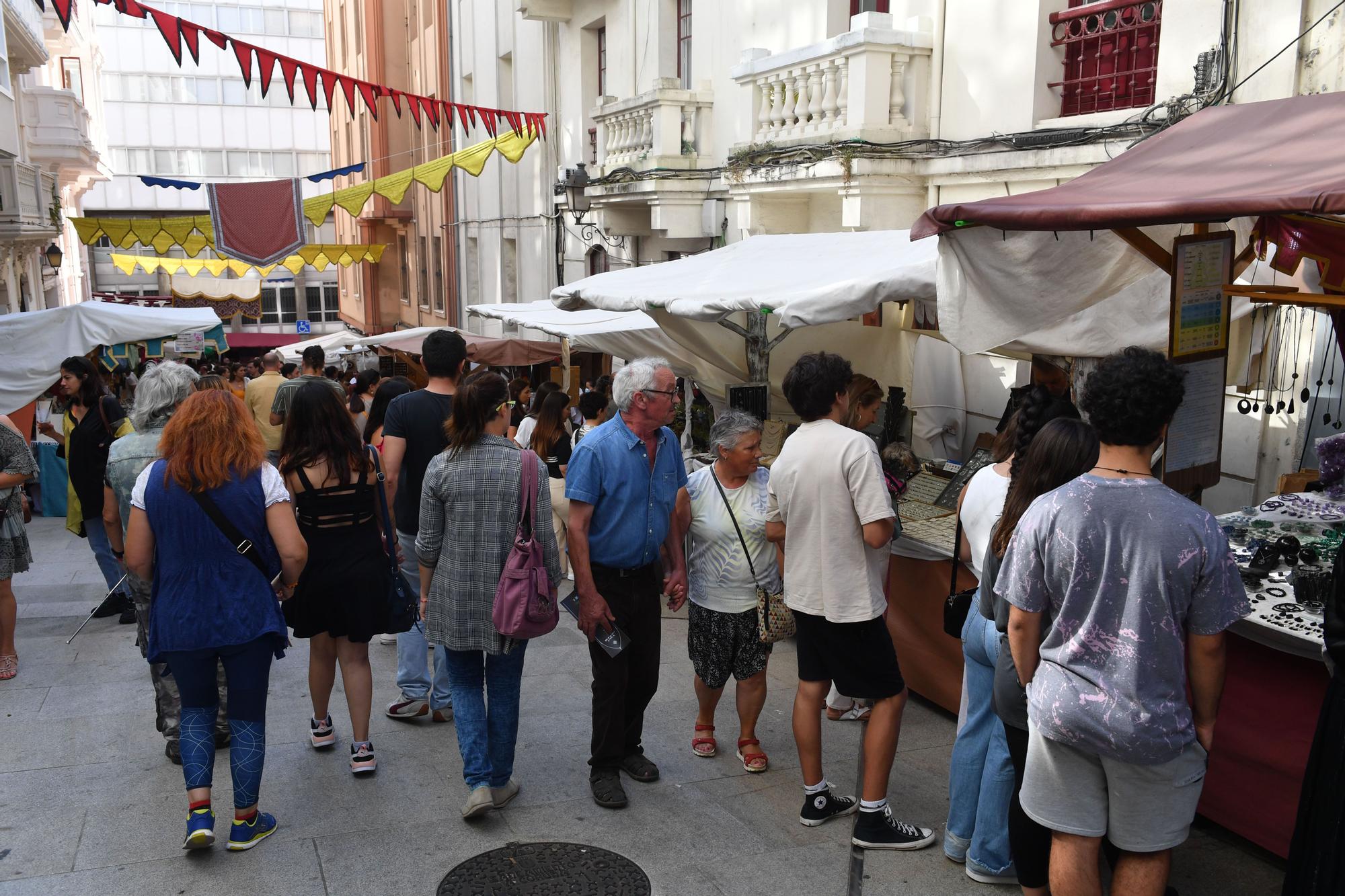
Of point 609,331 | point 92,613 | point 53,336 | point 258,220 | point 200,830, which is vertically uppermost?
point 258,220

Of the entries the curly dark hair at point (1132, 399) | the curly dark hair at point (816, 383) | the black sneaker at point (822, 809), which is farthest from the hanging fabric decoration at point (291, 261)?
the curly dark hair at point (1132, 399)

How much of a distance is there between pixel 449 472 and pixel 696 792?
1.72 meters

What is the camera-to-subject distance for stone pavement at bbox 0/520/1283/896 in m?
4.00

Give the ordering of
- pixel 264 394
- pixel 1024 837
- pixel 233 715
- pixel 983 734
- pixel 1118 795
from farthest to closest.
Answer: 1. pixel 264 394
2. pixel 233 715
3. pixel 983 734
4. pixel 1024 837
5. pixel 1118 795

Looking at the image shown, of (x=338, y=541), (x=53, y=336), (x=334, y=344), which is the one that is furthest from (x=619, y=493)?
(x=334, y=344)

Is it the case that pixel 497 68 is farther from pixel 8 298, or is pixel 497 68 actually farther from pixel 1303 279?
pixel 1303 279

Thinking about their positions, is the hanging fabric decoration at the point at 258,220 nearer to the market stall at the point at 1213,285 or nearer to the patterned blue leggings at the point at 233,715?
the patterned blue leggings at the point at 233,715

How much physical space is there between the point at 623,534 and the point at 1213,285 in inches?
96.5

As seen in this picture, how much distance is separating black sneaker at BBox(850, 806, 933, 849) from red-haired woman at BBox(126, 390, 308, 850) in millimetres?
2271

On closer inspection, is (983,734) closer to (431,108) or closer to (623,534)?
(623,534)

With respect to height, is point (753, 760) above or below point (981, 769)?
below

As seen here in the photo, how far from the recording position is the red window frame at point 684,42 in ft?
46.3

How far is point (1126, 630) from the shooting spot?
9.26 ft

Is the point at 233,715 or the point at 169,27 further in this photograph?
the point at 169,27
